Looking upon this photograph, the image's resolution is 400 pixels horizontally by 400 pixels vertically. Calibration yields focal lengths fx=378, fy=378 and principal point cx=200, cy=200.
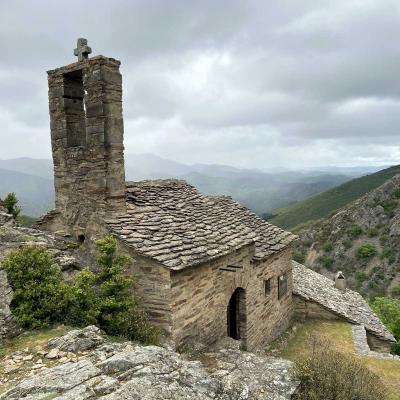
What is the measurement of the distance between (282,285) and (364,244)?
32.2 m

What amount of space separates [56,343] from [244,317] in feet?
21.6

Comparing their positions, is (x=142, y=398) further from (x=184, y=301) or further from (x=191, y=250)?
(x=191, y=250)

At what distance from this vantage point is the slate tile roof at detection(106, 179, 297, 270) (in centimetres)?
935

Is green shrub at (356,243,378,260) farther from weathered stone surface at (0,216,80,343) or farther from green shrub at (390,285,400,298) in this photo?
weathered stone surface at (0,216,80,343)

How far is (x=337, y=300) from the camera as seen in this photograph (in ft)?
59.1

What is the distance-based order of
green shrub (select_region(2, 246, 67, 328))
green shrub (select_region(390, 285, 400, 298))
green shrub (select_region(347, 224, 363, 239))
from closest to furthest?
green shrub (select_region(2, 246, 67, 328)), green shrub (select_region(390, 285, 400, 298)), green shrub (select_region(347, 224, 363, 239))

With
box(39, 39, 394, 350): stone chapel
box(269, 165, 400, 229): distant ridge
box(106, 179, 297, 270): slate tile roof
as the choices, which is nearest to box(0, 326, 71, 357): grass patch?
box(39, 39, 394, 350): stone chapel

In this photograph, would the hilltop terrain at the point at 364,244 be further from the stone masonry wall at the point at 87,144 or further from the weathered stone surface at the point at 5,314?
the weathered stone surface at the point at 5,314

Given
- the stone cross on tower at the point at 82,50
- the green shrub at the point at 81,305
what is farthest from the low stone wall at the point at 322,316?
the stone cross on tower at the point at 82,50

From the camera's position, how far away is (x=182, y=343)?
30.3 feet

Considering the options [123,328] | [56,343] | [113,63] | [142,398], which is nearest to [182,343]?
[123,328]

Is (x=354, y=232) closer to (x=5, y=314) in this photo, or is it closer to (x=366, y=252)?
(x=366, y=252)

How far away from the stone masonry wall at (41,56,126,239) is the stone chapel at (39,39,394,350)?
1.0 inches

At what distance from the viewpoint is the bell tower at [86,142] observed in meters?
9.91
